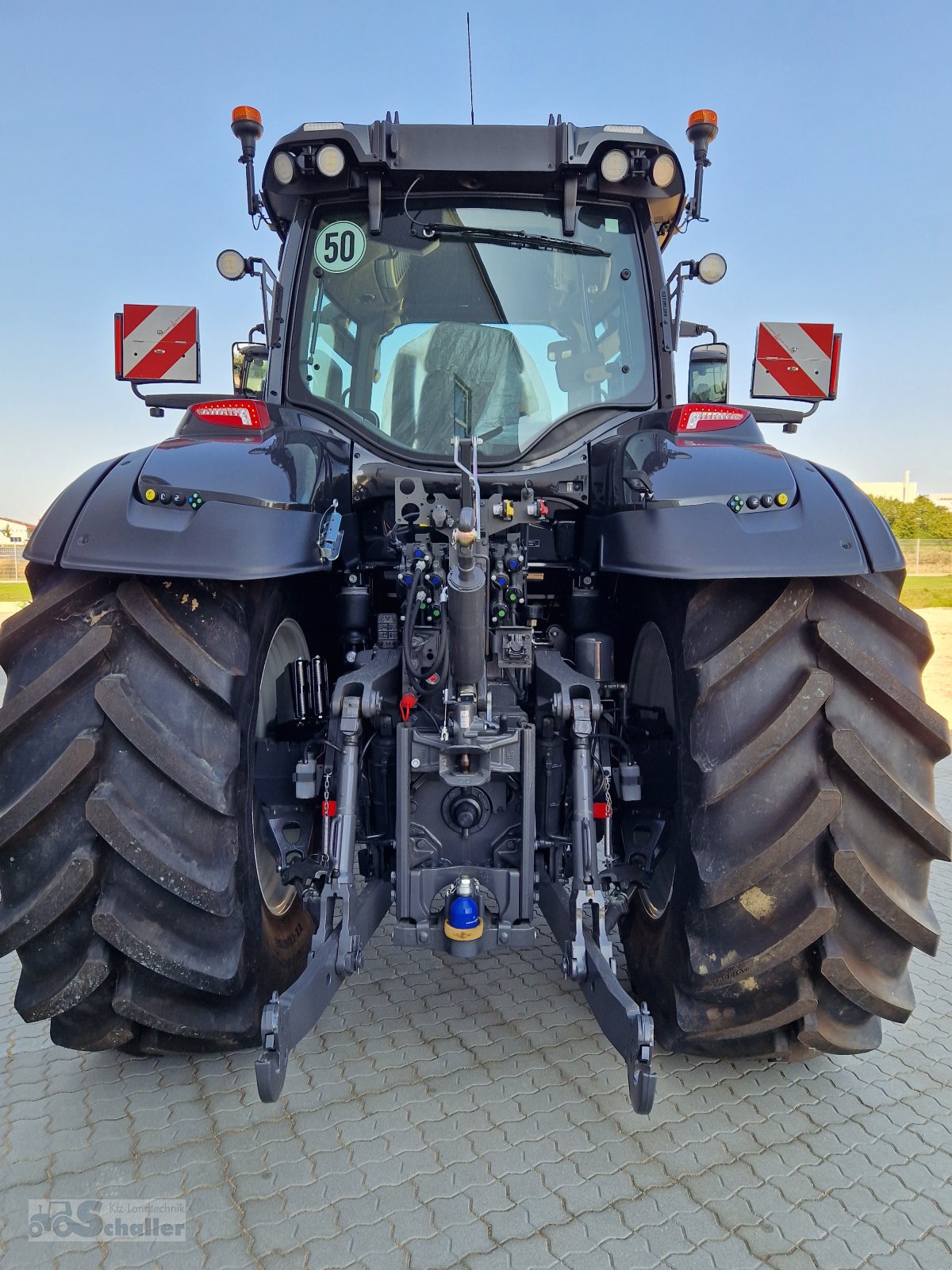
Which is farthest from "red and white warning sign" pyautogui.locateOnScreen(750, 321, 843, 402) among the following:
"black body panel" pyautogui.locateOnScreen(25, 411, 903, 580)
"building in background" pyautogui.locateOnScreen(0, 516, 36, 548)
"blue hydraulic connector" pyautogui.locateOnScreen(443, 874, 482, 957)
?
"building in background" pyautogui.locateOnScreen(0, 516, 36, 548)

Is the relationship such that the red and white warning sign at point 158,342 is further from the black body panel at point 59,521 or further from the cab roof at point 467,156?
the black body panel at point 59,521

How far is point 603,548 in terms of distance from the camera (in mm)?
2230

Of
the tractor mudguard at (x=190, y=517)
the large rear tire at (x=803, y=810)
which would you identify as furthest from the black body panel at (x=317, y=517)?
the large rear tire at (x=803, y=810)

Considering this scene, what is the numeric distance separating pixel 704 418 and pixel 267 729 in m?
1.48

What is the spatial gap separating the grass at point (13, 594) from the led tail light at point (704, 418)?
1815cm

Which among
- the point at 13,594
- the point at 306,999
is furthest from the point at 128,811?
the point at 13,594

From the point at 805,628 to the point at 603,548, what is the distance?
0.56m

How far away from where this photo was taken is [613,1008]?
179 cm

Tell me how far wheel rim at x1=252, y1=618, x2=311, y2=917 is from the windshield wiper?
142 centimetres

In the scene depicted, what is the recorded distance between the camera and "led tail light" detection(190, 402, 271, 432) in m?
2.27

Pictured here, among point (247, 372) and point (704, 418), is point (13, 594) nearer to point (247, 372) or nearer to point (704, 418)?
point (247, 372)

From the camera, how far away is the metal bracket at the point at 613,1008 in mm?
1647

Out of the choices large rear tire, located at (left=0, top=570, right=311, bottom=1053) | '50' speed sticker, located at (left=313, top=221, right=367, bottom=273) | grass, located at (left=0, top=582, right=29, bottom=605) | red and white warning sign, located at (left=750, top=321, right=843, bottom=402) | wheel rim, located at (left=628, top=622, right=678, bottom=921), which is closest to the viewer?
large rear tire, located at (left=0, top=570, right=311, bottom=1053)

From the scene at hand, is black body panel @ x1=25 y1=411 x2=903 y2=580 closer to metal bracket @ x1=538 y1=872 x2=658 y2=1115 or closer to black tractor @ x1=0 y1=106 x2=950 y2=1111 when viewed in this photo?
black tractor @ x1=0 y1=106 x2=950 y2=1111
